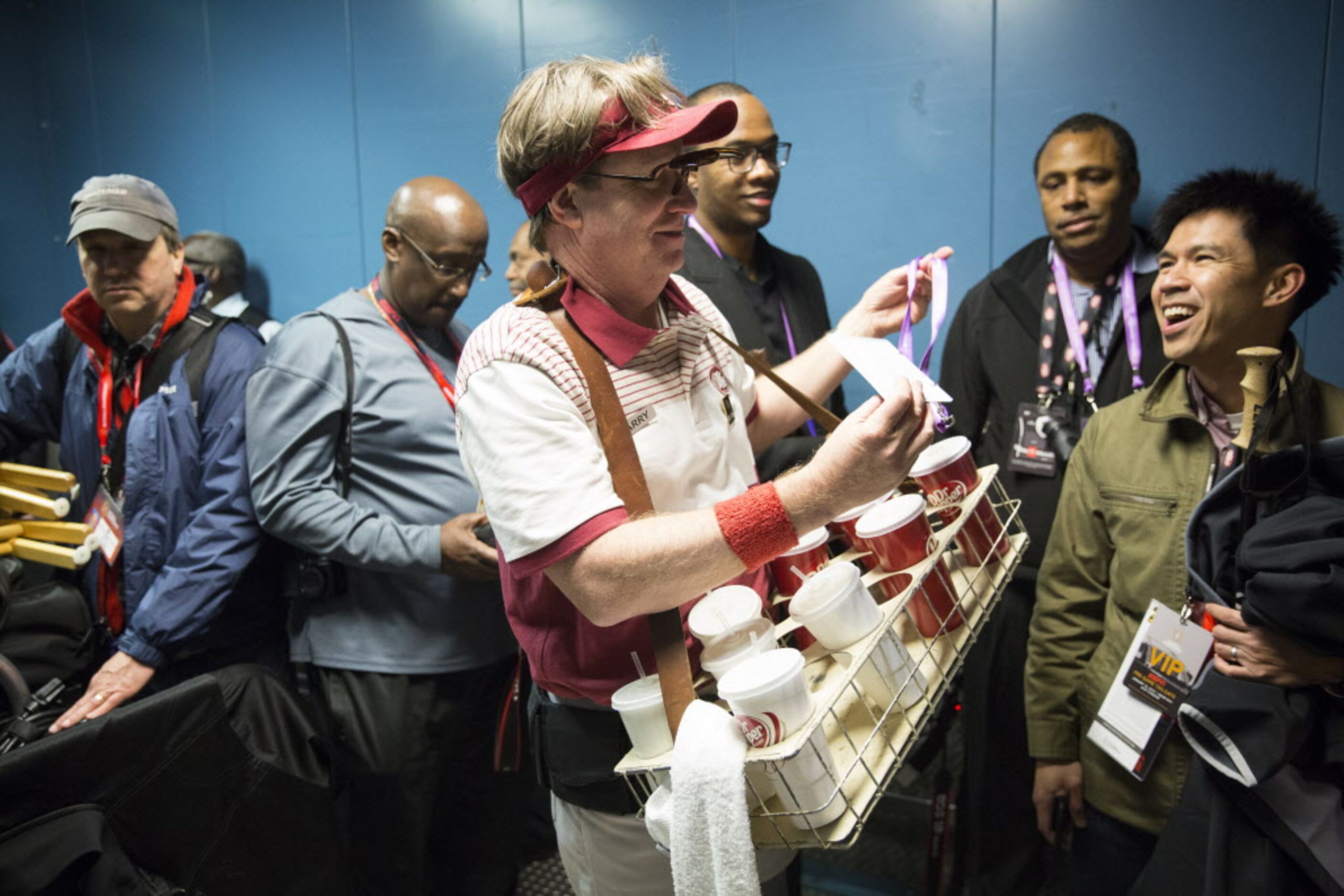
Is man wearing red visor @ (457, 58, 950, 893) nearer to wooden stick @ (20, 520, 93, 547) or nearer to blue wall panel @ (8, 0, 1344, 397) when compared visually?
blue wall panel @ (8, 0, 1344, 397)

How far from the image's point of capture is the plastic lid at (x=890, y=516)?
141cm

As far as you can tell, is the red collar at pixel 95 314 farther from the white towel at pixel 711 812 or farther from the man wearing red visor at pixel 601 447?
the white towel at pixel 711 812

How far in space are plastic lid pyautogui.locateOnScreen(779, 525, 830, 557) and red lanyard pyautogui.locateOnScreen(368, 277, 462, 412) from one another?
1.11 meters

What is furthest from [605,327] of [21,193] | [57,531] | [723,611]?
[21,193]

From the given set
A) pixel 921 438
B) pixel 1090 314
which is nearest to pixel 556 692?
pixel 921 438

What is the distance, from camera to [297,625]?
2.40m

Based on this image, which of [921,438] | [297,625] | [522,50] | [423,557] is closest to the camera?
[921,438]

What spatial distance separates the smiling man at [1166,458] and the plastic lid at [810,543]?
2.29ft

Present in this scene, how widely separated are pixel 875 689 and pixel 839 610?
0.14 meters

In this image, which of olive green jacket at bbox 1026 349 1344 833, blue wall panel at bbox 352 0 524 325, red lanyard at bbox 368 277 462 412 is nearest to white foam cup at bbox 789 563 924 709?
olive green jacket at bbox 1026 349 1344 833

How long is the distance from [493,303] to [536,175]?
100.0 inches

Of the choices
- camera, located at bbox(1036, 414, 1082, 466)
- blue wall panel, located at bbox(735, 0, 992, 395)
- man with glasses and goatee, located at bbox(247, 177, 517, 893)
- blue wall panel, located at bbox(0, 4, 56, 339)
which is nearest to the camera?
man with glasses and goatee, located at bbox(247, 177, 517, 893)

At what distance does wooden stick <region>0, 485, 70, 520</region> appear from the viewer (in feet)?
7.98

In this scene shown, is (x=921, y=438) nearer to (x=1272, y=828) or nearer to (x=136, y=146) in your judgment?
(x=1272, y=828)
